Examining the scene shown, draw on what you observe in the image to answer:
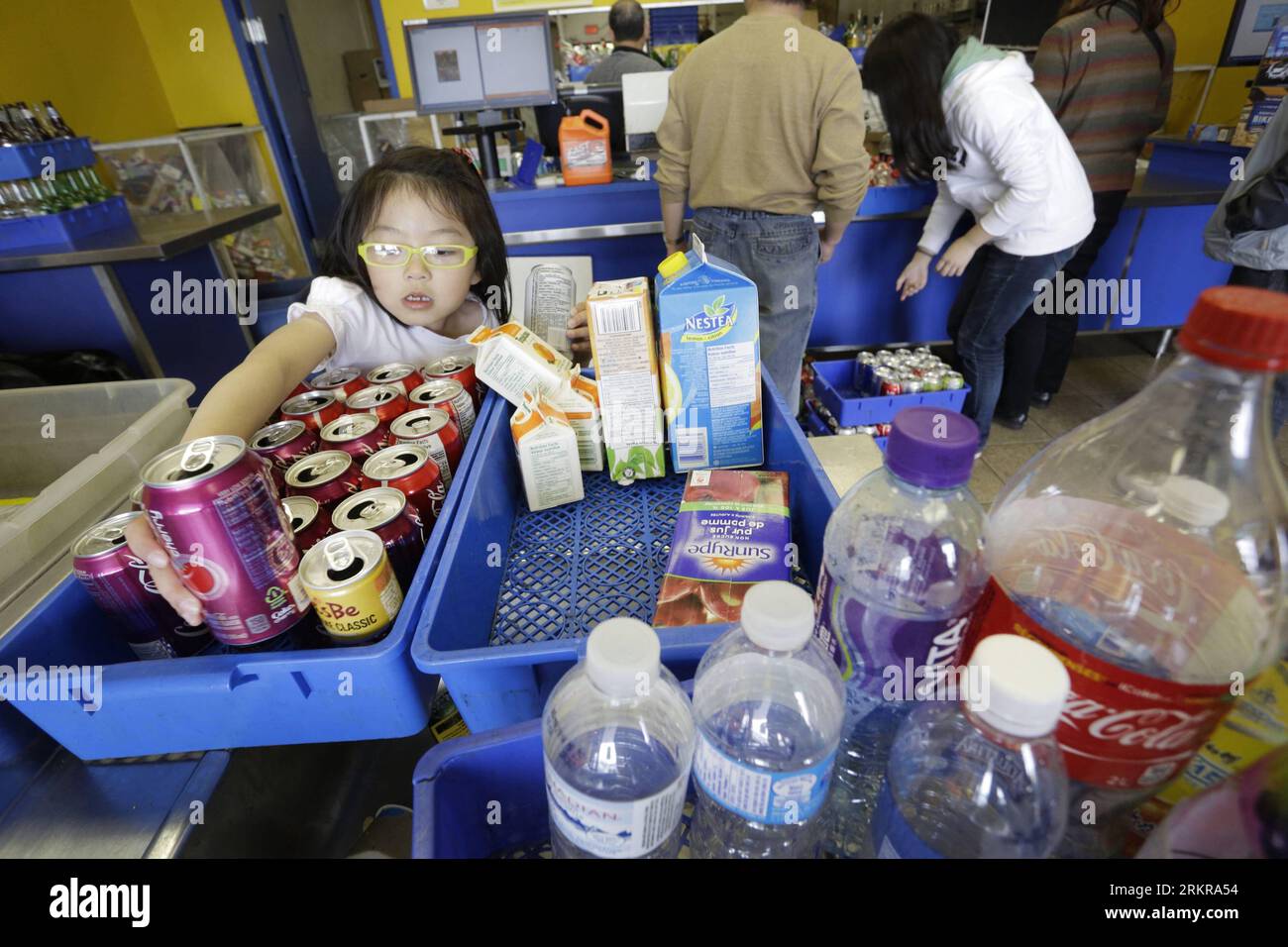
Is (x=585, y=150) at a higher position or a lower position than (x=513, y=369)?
higher

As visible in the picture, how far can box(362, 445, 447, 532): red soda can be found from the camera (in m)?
0.93

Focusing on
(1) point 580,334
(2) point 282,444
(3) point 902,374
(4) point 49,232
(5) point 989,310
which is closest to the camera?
(2) point 282,444

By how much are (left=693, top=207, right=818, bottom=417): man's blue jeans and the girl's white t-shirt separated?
3.53 ft

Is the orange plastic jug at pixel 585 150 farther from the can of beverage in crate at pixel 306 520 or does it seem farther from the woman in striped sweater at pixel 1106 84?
the can of beverage in crate at pixel 306 520

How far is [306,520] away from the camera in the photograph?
0.86 metres

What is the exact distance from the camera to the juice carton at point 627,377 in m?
1.05

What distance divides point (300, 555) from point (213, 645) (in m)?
0.19

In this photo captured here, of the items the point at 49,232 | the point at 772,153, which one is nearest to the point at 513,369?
the point at 772,153

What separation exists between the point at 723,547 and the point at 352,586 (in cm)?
47

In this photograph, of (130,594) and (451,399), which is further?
(451,399)

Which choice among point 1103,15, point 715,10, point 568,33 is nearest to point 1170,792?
point 1103,15

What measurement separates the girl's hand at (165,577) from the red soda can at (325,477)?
21 centimetres

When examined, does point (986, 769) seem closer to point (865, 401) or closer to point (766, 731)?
point (766, 731)

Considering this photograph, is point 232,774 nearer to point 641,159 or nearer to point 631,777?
point 631,777
